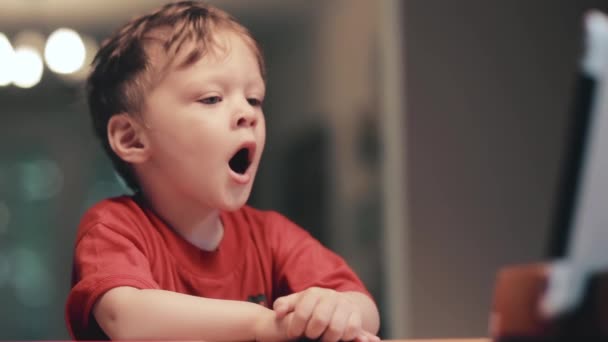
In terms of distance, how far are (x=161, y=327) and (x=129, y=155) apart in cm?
21

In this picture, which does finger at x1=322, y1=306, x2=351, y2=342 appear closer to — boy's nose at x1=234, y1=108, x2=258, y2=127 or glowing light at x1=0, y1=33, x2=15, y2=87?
boy's nose at x1=234, y1=108, x2=258, y2=127

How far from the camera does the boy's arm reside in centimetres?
57

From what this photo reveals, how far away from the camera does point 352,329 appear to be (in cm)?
56

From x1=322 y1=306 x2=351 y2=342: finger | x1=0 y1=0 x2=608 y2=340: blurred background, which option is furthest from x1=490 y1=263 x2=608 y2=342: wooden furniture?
x1=0 y1=0 x2=608 y2=340: blurred background

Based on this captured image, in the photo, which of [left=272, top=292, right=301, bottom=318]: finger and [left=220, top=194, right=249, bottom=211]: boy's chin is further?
[left=220, top=194, right=249, bottom=211]: boy's chin

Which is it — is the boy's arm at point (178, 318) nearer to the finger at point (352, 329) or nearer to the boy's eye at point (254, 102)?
the finger at point (352, 329)

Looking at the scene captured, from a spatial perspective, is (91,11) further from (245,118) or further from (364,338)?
(364,338)

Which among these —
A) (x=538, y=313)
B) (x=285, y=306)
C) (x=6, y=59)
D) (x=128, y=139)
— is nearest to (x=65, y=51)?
(x=6, y=59)

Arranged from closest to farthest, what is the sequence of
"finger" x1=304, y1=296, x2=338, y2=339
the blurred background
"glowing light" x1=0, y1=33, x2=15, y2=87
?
"finger" x1=304, y1=296, x2=338, y2=339 → the blurred background → "glowing light" x1=0, y1=33, x2=15, y2=87

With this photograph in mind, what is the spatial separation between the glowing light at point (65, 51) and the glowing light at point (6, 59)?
22cm

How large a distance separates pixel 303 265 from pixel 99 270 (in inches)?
9.3

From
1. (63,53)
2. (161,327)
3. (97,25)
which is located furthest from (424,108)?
(97,25)

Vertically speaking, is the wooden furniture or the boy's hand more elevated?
the wooden furniture

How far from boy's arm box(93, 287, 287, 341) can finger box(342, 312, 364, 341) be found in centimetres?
6
